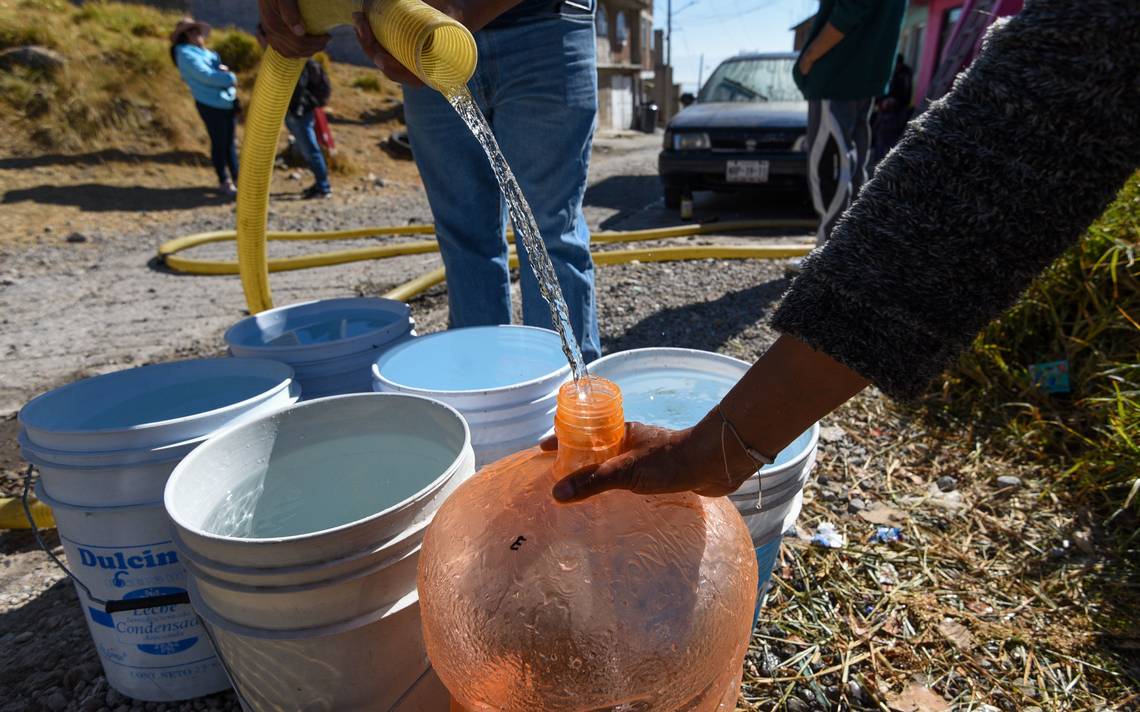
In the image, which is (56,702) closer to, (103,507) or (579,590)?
(103,507)

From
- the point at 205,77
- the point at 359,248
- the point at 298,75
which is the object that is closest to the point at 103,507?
the point at 298,75

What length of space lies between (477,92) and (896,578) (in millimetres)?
2072

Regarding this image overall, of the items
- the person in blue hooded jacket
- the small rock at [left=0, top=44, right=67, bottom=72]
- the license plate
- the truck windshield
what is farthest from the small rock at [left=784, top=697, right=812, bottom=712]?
the small rock at [left=0, top=44, right=67, bottom=72]

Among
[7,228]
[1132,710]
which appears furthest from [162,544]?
[7,228]

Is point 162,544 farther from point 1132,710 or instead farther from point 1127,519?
point 1127,519

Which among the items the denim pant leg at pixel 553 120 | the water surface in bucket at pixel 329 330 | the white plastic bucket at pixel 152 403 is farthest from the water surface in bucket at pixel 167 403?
the denim pant leg at pixel 553 120

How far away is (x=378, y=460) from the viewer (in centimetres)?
153

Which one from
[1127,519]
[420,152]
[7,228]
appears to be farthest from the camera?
[7,228]

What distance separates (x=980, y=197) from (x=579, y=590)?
2.63 feet

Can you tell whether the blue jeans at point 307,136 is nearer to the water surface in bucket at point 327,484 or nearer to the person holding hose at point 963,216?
the water surface in bucket at point 327,484

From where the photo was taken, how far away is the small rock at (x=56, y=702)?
5.20ft

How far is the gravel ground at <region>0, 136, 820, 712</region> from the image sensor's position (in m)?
1.73

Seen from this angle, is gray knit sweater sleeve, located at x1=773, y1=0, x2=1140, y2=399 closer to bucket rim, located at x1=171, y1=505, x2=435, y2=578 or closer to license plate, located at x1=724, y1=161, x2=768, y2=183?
bucket rim, located at x1=171, y1=505, x2=435, y2=578

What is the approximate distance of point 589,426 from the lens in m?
1.02
